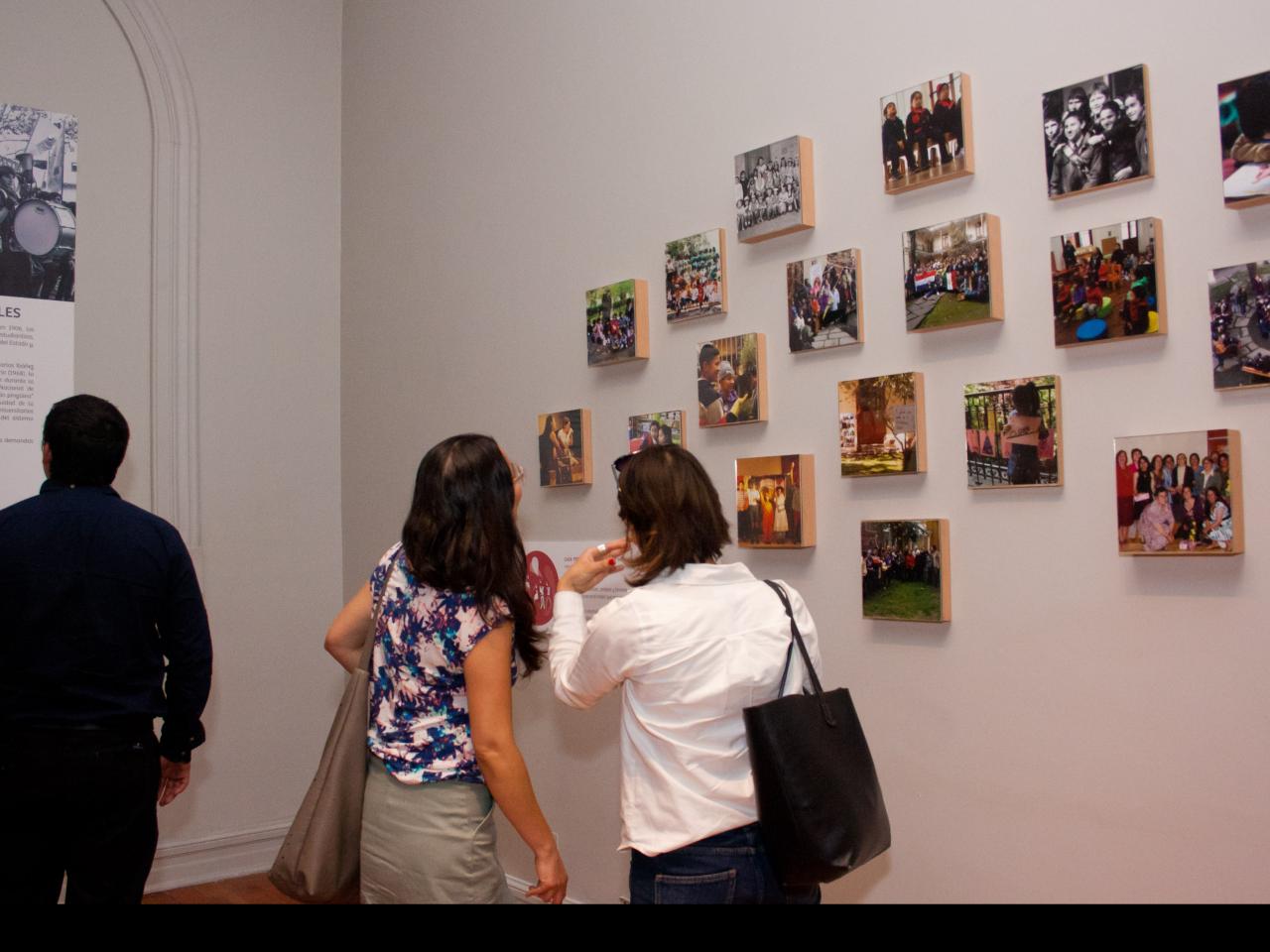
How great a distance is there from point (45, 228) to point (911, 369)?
3231 mm

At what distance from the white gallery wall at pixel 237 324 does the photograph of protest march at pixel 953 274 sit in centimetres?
301

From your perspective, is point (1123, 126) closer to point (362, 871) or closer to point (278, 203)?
point (362, 871)

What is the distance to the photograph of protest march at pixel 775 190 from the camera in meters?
2.98

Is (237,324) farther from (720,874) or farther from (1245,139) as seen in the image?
(1245,139)

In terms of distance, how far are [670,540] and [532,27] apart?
274 centimetres

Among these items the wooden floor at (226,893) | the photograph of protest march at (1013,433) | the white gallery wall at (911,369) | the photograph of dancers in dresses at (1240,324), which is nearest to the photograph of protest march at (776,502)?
the white gallery wall at (911,369)

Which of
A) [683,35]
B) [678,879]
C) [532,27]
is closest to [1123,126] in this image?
[683,35]

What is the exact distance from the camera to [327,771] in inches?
79.4

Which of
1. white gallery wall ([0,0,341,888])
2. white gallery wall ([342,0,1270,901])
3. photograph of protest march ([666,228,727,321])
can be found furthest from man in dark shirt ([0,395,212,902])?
white gallery wall ([0,0,341,888])

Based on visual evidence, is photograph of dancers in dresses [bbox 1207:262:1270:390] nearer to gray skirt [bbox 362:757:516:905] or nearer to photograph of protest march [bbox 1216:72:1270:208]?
photograph of protest march [bbox 1216:72:1270:208]

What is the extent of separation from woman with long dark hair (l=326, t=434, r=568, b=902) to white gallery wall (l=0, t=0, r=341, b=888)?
2863 mm

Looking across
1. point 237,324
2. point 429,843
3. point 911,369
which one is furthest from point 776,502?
point 237,324

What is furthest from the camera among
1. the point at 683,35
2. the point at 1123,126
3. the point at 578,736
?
the point at 578,736

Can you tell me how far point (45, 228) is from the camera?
4.12m
